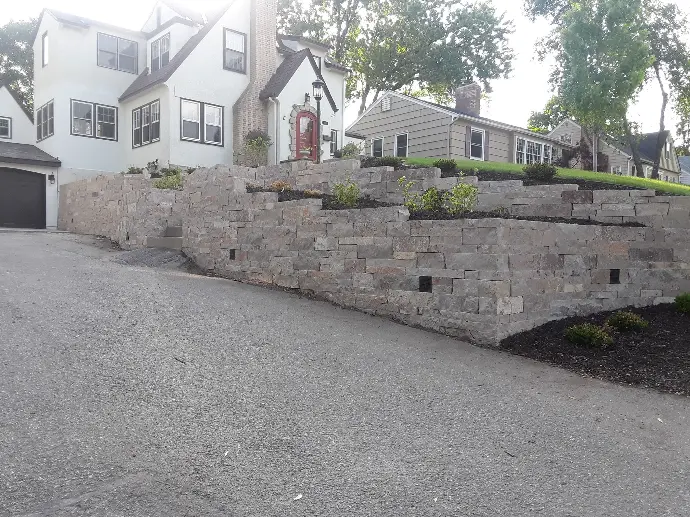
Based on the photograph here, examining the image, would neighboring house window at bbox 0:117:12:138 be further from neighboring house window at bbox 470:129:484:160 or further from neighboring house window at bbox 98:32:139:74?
neighboring house window at bbox 470:129:484:160

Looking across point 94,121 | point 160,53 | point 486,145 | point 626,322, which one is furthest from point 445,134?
point 626,322

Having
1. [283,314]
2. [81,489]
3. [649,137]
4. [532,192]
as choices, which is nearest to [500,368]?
[283,314]

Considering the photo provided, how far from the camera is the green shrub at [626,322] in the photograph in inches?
341

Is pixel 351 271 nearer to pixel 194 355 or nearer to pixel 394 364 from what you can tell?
pixel 394 364

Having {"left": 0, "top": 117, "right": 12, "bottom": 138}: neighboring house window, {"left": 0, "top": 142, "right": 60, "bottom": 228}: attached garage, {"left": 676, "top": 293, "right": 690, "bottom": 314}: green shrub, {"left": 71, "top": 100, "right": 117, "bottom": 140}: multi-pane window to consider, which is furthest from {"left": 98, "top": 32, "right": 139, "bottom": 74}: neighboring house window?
{"left": 676, "top": 293, "right": 690, "bottom": 314}: green shrub

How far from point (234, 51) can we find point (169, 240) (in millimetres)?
11444

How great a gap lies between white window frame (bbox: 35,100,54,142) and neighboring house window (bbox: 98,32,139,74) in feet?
8.85

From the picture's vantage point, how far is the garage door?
861 inches

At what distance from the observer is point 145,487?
3676 mm

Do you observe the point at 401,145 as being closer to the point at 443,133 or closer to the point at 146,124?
the point at 443,133

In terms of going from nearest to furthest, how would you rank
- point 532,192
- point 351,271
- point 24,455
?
point 24,455, point 351,271, point 532,192

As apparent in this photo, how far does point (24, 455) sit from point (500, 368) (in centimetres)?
525

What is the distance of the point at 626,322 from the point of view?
8656 mm

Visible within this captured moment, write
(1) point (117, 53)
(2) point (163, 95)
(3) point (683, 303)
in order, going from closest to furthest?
1. (3) point (683, 303)
2. (2) point (163, 95)
3. (1) point (117, 53)
